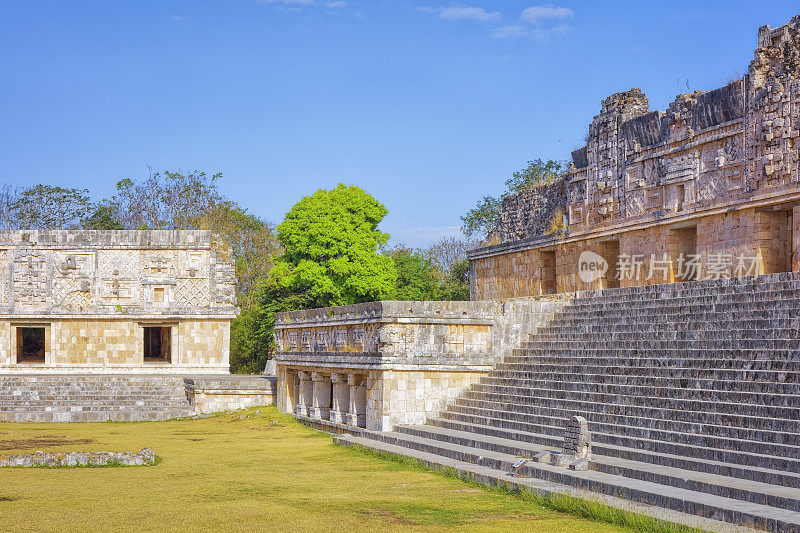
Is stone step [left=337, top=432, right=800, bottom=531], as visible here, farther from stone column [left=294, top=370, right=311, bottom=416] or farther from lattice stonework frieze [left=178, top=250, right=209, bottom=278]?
lattice stonework frieze [left=178, top=250, right=209, bottom=278]

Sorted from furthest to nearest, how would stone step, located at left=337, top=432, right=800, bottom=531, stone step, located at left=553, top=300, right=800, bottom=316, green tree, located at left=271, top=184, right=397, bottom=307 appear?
green tree, located at left=271, top=184, right=397, bottom=307
stone step, located at left=553, top=300, right=800, bottom=316
stone step, located at left=337, top=432, right=800, bottom=531

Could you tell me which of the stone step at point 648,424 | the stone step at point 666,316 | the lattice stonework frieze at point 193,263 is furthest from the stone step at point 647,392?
the lattice stonework frieze at point 193,263

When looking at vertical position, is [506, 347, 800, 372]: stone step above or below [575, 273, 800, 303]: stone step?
below

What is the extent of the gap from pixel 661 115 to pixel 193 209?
28.2m

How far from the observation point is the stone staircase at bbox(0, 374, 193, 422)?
2264 centimetres

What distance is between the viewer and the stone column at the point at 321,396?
19875 millimetres

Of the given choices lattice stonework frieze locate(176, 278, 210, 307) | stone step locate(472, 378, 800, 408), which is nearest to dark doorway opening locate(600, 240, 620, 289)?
stone step locate(472, 378, 800, 408)

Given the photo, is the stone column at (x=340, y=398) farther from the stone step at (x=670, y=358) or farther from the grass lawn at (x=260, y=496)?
the stone step at (x=670, y=358)

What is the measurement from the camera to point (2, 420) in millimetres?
22594

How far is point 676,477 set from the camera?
29.2 feet

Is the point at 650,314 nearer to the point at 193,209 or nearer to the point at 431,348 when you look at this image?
the point at 431,348

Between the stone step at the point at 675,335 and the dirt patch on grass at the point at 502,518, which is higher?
the stone step at the point at 675,335

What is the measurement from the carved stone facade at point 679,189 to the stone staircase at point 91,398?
9884 millimetres

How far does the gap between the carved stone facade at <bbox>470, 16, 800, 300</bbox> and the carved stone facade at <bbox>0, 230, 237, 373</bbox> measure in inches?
377
